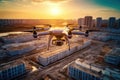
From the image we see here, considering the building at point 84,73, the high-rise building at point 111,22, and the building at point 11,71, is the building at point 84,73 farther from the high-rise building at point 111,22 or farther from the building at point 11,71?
the high-rise building at point 111,22

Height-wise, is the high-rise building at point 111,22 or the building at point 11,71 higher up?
the high-rise building at point 111,22

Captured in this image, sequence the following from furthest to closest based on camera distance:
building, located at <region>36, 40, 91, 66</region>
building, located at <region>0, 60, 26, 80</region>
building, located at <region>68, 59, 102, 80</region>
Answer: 1. building, located at <region>36, 40, 91, 66</region>
2. building, located at <region>0, 60, 26, 80</region>
3. building, located at <region>68, 59, 102, 80</region>

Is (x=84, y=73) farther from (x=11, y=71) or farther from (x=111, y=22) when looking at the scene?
(x=111, y=22)

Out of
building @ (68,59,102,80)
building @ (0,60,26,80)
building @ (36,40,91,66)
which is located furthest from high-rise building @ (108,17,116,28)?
building @ (0,60,26,80)

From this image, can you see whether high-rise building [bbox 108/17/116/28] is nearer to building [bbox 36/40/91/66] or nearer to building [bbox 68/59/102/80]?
building [bbox 36/40/91/66]

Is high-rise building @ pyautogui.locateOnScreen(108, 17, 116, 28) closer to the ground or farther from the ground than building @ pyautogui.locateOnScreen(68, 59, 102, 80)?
farther from the ground

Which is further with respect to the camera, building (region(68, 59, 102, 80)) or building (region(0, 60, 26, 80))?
building (region(0, 60, 26, 80))

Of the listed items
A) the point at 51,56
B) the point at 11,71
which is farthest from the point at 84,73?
the point at 11,71

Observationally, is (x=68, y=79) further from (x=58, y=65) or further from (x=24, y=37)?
(x=24, y=37)

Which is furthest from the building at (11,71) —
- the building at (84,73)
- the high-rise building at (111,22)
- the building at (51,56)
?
the high-rise building at (111,22)

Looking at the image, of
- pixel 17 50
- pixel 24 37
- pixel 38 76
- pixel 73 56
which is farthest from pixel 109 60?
pixel 24 37

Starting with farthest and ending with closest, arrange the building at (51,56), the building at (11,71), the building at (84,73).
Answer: the building at (51,56)
the building at (11,71)
the building at (84,73)
